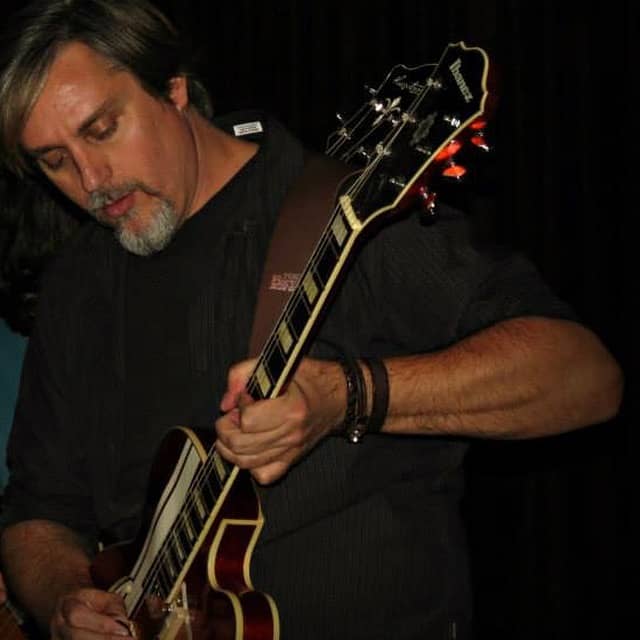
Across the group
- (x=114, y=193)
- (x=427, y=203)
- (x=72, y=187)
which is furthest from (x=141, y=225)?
(x=427, y=203)

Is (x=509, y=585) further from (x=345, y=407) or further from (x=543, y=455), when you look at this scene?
(x=345, y=407)

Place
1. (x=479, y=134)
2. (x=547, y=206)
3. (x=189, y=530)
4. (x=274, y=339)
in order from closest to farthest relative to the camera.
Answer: (x=479, y=134) < (x=274, y=339) < (x=189, y=530) < (x=547, y=206)

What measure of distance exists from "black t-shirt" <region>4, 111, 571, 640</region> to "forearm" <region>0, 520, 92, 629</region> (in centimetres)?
4

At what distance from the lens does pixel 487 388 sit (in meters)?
1.67

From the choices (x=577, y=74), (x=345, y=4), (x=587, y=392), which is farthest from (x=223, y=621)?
(x=345, y=4)

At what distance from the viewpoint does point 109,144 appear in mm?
1987

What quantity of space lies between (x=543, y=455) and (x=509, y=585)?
16.4 inches

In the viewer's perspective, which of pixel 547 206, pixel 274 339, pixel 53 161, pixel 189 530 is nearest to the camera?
pixel 274 339

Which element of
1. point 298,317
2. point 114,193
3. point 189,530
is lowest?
point 189,530

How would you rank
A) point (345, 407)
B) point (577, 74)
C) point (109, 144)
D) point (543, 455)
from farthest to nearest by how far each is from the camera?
point (543, 455), point (577, 74), point (109, 144), point (345, 407)

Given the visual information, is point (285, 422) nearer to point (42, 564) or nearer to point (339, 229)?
point (339, 229)

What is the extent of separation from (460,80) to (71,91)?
0.78 m

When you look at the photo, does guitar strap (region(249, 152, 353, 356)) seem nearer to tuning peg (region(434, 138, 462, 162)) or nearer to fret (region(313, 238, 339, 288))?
fret (region(313, 238, 339, 288))

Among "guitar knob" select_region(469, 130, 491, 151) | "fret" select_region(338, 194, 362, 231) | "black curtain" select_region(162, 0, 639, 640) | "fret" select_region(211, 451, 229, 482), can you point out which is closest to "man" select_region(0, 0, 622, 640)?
"fret" select_region(211, 451, 229, 482)
